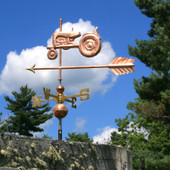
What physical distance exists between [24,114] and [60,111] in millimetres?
26493

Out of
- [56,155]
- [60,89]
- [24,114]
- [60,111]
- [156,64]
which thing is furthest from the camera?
[24,114]

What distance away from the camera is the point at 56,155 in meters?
6.45

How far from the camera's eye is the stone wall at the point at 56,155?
563 cm

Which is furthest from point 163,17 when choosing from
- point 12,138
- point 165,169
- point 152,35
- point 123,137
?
point 123,137

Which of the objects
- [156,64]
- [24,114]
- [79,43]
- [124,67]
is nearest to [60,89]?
[79,43]

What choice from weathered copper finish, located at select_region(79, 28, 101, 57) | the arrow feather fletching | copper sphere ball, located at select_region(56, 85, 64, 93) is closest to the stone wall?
copper sphere ball, located at select_region(56, 85, 64, 93)

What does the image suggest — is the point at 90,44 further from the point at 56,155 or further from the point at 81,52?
the point at 56,155

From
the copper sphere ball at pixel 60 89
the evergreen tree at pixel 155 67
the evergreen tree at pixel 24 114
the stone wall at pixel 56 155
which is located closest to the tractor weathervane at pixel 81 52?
the copper sphere ball at pixel 60 89

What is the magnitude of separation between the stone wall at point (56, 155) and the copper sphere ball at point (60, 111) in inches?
27.5

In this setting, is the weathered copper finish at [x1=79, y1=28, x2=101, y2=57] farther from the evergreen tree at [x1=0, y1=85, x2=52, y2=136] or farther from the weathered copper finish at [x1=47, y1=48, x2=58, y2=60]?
the evergreen tree at [x1=0, y1=85, x2=52, y2=136]

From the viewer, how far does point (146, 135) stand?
31625mm

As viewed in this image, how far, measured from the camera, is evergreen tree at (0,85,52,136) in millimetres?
33531

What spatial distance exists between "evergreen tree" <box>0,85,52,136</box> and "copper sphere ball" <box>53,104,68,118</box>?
26.4 m

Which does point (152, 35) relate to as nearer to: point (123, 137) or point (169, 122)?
point (169, 122)
